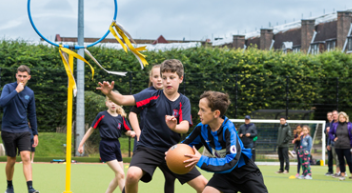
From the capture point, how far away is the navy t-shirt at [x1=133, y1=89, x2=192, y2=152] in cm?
488

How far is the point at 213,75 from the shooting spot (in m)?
18.8

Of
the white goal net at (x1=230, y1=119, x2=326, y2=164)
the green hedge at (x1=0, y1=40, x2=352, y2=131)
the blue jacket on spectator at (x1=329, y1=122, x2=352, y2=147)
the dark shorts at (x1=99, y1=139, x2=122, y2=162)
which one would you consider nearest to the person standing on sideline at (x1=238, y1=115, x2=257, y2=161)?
the white goal net at (x1=230, y1=119, x2=326, y2=164)

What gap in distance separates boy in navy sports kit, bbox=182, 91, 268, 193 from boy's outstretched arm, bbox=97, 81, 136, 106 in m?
0.75

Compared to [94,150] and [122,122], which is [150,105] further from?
[94,150]

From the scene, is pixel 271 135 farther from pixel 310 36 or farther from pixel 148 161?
pixel 310 36

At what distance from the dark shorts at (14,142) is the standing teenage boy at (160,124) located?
272 centimetres

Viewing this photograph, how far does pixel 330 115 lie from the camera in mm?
12852

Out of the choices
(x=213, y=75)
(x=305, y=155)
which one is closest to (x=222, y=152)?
(x=305, y=155)

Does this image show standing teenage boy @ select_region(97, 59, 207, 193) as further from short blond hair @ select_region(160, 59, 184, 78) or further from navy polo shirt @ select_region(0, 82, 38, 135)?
navy polo shirt @ select_region(0, 82, 38, 135)

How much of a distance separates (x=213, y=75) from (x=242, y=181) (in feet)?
47.7

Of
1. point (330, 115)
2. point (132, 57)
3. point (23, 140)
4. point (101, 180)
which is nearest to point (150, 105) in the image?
point (23, 140)

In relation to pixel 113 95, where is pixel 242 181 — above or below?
below

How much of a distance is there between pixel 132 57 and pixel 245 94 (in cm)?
520

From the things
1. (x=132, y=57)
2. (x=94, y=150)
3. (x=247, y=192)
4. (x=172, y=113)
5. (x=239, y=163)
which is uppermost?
(x=132, y=57)
